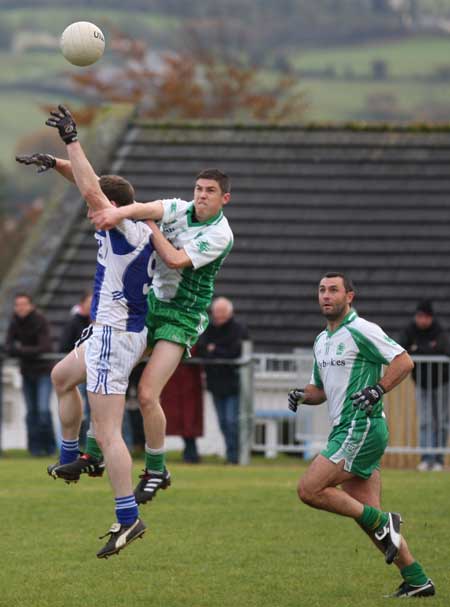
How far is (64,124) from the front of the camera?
10023 millimetres

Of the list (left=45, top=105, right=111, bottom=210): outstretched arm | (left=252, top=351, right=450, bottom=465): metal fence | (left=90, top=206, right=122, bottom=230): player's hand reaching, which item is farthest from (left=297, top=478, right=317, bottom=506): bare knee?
(left=252, top=351, right=450, bottom=465): metal fence

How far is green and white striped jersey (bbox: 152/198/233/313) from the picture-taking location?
10.7 meters

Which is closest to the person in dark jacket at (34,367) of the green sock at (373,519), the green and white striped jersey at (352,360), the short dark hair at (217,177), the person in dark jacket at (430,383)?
the person in dark jacket at (430,383)

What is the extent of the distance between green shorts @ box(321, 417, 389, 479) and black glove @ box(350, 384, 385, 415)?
36cm

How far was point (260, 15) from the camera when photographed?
87375 millimetres

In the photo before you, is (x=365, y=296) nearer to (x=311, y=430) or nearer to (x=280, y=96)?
(x=311, y=430)

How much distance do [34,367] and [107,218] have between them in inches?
377

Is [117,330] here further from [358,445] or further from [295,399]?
[358,445]

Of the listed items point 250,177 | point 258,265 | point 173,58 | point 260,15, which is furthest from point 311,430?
point 260,15

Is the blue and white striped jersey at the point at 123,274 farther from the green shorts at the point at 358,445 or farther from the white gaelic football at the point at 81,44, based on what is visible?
the green shorts at the point at 358,445

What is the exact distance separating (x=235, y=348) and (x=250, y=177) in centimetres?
688

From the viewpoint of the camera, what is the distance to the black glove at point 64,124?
10.0 meters

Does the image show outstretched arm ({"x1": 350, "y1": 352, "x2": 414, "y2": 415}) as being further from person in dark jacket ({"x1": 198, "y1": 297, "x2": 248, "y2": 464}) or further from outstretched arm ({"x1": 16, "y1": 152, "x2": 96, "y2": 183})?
person in dark jacket ({"x1": 198, "y1": 297, "x2": 248, "y2": 464})

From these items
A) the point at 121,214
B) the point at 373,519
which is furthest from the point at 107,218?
the point at 373,519
